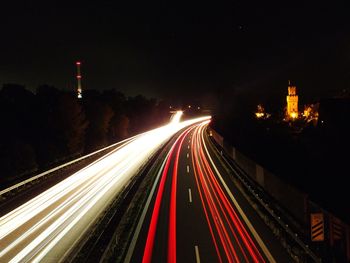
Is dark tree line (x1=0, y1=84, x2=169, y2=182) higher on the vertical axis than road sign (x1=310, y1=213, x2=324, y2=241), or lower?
higher

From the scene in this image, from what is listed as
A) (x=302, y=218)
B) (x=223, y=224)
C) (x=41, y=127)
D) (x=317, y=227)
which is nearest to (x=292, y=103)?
(x=41, y=127)

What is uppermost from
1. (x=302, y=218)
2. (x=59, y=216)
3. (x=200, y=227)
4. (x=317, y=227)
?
(x=317, y=227)

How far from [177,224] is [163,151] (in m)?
31.6

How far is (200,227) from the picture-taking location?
18797 mm

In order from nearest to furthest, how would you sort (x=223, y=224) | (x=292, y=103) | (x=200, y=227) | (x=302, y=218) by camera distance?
(x=302, y=218), (x=200, y=227), (x=223, y=224), (x=292, y=103)

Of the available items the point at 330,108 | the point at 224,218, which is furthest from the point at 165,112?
the point at 224,218

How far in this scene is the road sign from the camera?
14.7m

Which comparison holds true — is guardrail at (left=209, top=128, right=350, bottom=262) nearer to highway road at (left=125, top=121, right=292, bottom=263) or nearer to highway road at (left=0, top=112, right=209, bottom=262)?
highway road at (left=125, top=121, right=292, bottom=263)

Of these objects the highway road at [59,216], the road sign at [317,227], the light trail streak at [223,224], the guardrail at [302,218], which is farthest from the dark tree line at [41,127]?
the road sign at [317,227]

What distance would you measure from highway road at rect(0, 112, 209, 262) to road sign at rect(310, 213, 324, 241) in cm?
1006

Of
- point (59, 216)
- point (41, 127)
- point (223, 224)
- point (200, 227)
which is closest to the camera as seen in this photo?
point (200, 227)

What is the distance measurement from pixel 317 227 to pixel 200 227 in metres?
6.03

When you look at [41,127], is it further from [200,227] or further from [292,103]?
[292,103]

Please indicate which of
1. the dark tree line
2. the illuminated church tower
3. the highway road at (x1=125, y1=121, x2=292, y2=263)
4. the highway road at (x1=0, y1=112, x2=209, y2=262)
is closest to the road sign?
the highway road at (x1=125, y1=121, x2=292, y2=263)
